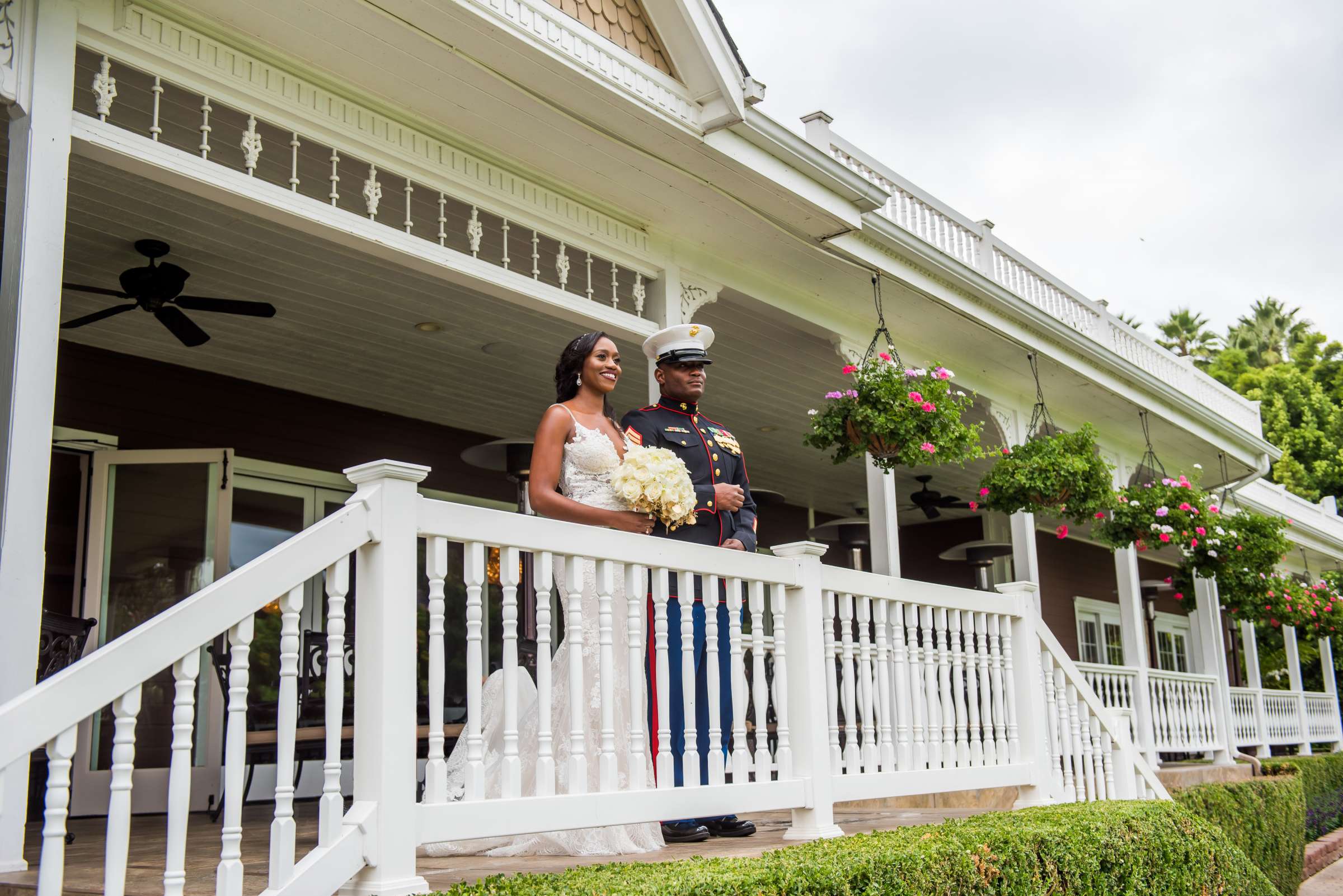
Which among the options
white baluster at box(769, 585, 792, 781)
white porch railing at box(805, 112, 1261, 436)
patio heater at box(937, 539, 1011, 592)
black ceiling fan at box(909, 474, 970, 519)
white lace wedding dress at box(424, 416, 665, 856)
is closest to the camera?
white lace wedding dress at box(424, 416, 665, 856)

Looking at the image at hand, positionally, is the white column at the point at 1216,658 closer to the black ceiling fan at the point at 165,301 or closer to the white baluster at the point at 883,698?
the white baluster at the point at 883,698

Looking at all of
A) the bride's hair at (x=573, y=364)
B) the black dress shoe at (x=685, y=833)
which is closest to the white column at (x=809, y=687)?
the black dress shoe at (x=685, y=833)

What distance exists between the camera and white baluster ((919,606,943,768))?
4.54 metres

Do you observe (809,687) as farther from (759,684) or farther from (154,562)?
(154,562)

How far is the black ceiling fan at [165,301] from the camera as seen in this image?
554 cm

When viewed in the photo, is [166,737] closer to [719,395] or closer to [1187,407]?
[719,395]

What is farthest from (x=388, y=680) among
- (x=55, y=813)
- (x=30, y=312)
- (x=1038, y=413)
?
(x=1038, y=413)

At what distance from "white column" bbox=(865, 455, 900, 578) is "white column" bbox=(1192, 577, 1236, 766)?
498 cm

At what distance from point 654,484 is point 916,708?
62.6 inches

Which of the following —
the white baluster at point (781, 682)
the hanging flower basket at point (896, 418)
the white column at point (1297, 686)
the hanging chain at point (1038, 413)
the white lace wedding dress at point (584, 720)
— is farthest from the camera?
the white column at point (1297, 686)

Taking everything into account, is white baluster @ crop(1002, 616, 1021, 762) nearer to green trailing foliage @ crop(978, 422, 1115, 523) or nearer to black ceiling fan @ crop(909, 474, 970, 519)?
green trailing foliage @ crop(978, 422, 1115, 523)

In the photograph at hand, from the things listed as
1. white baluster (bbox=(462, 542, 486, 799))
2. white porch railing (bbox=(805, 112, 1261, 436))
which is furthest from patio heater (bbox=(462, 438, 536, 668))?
white baluster (bbox=(462, 542, 486, 799))

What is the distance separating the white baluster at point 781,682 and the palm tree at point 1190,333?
44.4m

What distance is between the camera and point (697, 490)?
13.5 ft
